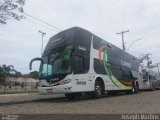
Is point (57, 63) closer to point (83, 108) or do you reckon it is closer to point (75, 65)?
point (75, 65)

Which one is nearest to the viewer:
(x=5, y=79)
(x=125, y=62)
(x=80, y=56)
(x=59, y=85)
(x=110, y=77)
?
(x=59, y=85)

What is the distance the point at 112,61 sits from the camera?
61.8ft

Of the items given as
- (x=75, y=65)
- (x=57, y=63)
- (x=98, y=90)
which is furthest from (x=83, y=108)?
(x=98, y=90)

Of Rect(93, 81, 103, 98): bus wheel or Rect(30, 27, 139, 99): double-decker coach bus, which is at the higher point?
Rect(30, 27, 139, 99): double-decker coach bus

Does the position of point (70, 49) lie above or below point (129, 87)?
above

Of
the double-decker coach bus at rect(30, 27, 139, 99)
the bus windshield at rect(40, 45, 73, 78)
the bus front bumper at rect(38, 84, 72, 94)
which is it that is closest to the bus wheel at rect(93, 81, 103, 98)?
the double-decker coach bus at rect(30, 27, 139, 99)

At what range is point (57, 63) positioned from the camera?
45.8ft

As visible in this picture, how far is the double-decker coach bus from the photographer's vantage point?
1340cm

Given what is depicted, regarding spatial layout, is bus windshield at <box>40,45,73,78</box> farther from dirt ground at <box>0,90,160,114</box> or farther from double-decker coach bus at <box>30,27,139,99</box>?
dirt ground at <box>0,90,160,114</box>

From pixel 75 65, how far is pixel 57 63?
3.34 ft

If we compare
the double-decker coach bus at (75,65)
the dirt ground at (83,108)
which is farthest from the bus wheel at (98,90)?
the dirt ground at (83,108)

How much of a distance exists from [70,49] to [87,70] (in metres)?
1.80

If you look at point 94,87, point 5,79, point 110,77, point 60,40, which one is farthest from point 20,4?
point 5,79

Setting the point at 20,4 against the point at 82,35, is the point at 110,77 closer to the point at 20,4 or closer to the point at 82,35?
the point at 82,35
